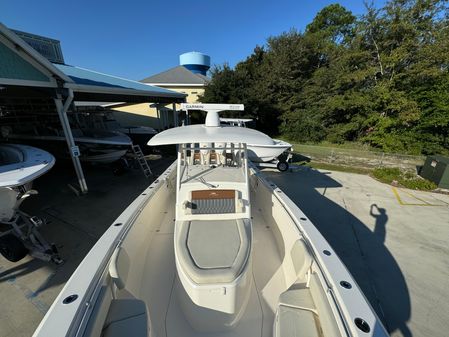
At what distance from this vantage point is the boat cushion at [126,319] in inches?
58.1

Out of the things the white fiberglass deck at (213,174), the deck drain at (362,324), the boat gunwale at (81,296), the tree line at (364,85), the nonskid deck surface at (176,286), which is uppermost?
the tree line at (364,85)

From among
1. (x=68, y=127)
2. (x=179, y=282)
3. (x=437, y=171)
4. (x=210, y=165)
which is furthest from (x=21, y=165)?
(x=437, y=171)

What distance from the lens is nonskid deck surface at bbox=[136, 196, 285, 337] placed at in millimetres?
1999

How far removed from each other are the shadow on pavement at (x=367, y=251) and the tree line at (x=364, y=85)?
26.1 feet

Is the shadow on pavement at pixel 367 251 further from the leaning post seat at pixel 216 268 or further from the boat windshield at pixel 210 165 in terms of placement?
the boat windshield at pixel 210 165

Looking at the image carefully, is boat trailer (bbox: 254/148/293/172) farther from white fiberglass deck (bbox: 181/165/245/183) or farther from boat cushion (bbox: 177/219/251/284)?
boat cushion (bbox: 177/219/251/284)

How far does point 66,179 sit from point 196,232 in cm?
715

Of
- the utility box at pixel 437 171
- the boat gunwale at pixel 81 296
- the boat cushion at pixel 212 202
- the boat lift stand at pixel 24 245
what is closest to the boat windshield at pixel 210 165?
the boat cushion at pixel 212 202

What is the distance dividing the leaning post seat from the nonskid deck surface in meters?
0.17

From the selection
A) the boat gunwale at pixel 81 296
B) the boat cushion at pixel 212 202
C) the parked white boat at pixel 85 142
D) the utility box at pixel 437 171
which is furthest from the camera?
the parked white boat at pixel 85 142

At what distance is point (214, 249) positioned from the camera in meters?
2.12

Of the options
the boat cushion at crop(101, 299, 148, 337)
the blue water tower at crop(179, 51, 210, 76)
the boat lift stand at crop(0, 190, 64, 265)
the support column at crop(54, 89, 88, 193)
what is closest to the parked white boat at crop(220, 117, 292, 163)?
the support column at crop(54, 89, 88, 193)

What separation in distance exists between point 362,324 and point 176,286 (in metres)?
1.92

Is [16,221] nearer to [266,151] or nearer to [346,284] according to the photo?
[346,284]
